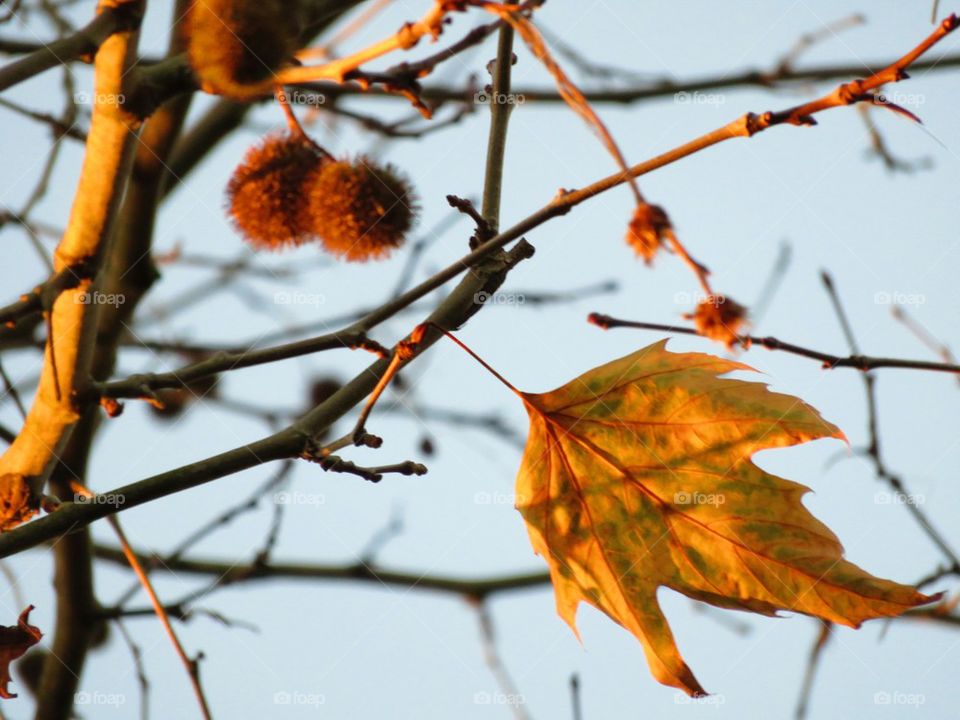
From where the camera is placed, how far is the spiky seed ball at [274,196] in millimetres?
2141

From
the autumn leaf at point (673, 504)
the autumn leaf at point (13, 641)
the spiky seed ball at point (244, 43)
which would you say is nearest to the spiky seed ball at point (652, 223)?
the autumn leaf at point (673, 504)

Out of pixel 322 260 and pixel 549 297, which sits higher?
pixel 322 260

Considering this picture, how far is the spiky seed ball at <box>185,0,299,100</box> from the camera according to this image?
1302 mm

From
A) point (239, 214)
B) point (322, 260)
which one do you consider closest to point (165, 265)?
point (322, 260)

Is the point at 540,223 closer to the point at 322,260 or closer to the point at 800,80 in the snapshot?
the point at 800,80

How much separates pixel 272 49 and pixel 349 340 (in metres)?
0.43

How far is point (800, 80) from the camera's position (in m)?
3.20

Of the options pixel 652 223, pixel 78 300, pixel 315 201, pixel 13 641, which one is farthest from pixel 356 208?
pixel 13 641

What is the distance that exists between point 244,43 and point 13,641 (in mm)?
945

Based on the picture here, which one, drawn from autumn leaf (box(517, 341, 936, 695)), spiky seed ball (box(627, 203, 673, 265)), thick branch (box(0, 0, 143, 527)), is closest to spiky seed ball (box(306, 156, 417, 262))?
thick branch (box(0, 0, 143, 527))

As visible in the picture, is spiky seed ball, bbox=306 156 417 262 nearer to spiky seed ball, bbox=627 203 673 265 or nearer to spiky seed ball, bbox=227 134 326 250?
spiky seed ball, bbox=227 134 326 250

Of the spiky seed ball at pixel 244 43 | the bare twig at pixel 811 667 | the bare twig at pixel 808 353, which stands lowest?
the bare twig at pixel 811 667

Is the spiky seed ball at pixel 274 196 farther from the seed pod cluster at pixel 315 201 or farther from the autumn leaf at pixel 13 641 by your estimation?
the autumn leaf at pixel 13 641

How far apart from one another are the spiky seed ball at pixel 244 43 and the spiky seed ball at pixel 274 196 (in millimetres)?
750
